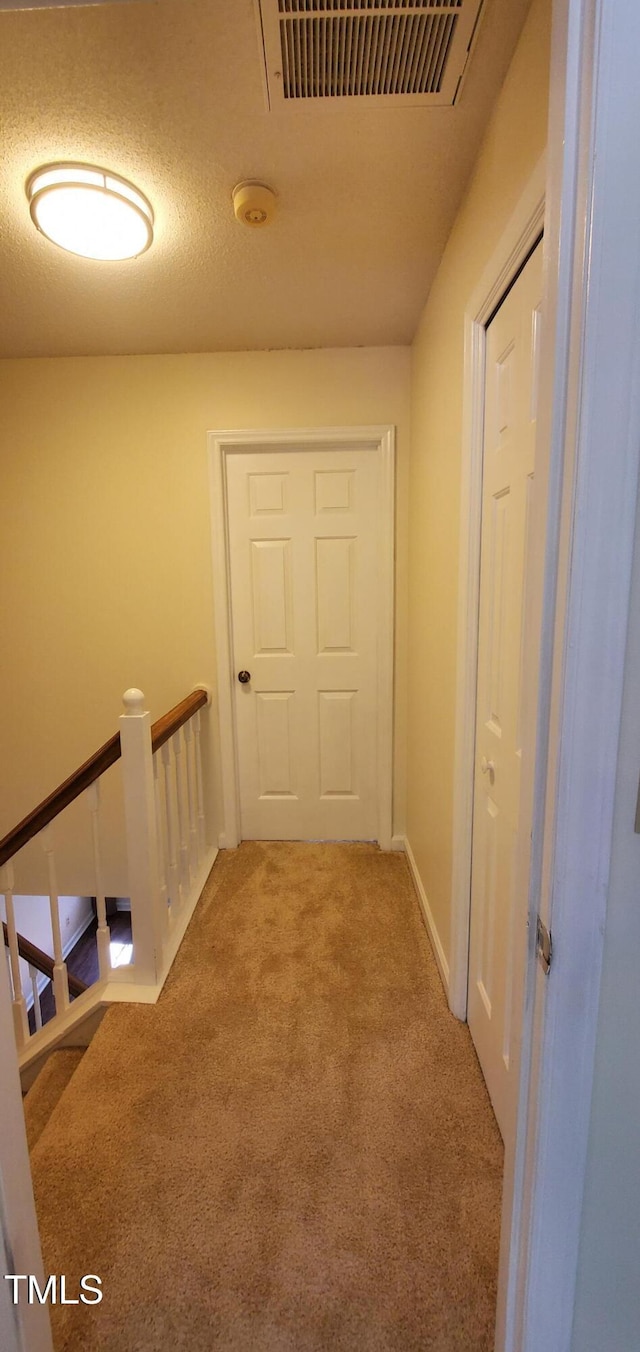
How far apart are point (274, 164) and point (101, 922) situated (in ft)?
7.45

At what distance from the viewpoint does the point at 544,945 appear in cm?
61

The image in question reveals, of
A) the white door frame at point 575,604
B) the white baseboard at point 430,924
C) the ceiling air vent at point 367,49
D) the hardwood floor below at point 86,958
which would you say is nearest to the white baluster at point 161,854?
the white baseboard at point 430,924

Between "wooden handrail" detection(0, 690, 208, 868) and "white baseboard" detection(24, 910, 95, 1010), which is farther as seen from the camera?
"white baseboard" detection(24, 910, 95, 1010)

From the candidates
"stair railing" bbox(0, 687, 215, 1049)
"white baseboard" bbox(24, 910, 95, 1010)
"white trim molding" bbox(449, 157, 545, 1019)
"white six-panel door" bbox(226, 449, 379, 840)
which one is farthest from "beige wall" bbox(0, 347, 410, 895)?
"white baseboard" bbox(24, 910, 95, 1010)

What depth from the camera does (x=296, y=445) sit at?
2379 mm

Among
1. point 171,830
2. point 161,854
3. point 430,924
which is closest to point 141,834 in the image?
point 161,854

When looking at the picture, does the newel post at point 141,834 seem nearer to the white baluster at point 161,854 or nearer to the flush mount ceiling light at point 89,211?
the white baluster at point 161,854

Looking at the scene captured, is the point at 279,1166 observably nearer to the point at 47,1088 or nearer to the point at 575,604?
the point at 47,1088

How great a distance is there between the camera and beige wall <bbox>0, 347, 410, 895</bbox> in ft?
7.64

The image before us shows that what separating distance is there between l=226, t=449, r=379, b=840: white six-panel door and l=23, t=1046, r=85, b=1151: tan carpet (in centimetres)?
115

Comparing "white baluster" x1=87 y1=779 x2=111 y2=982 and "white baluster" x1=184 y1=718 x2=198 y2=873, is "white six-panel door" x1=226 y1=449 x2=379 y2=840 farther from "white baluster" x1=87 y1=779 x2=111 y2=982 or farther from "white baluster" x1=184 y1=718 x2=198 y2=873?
"white baluster" x1=87 y1=779 x2=111 y2=982

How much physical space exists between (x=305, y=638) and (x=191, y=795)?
0.90 metres

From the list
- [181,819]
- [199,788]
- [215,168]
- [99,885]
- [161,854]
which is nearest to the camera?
[215,168]

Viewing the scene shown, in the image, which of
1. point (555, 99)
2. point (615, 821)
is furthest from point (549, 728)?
point (555, 99)
